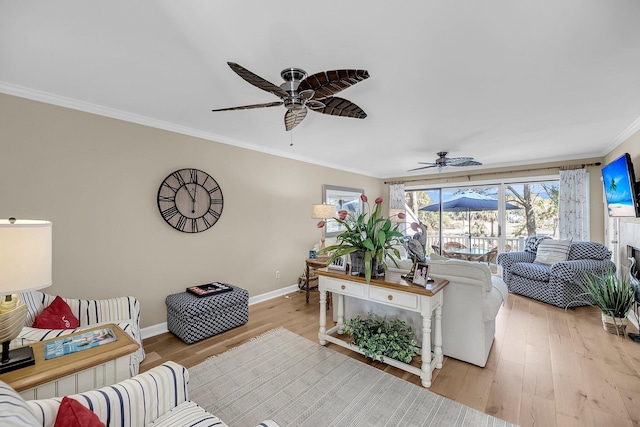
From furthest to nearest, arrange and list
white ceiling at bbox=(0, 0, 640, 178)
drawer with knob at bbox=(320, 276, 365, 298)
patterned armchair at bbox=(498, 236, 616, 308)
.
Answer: patterned armchair at bbox=(498, 236, 616, 308) < drawer with knob at bbox=(320, 276, 365, 298) < white ceiling at bbox=(0, 0, 640, 178)

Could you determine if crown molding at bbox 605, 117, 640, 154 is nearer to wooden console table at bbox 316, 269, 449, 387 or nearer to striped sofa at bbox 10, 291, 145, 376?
wooden console table at bbox 316, 269, 449, 387

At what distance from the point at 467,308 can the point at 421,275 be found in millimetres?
629

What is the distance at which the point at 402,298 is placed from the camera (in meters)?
2.21

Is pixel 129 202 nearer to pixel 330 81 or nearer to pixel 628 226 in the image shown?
pixel 330 81

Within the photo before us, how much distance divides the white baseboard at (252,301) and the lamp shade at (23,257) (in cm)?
214

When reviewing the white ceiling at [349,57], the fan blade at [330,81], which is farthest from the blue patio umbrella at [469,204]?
the fan blade at [330,81]

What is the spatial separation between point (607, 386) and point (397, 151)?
Result: 3503 mm

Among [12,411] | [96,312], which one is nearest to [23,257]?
[12,411]

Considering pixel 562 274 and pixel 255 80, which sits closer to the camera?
pixel 255 80

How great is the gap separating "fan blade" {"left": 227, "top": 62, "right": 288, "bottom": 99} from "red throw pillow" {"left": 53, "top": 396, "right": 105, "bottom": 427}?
1.56 m

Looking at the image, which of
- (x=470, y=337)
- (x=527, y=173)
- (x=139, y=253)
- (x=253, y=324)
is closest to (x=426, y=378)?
(x=470, y=337)

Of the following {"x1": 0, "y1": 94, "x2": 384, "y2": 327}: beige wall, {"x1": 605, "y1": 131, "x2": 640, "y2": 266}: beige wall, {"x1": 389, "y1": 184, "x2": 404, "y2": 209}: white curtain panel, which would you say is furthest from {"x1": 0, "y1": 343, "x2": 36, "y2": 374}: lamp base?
{"x1": 389, "y1": 184, "x2": 404, "y2": 209}: white curtain panel

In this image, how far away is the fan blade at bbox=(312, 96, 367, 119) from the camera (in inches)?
77.5

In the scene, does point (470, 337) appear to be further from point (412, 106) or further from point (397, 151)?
point (397, 151)
